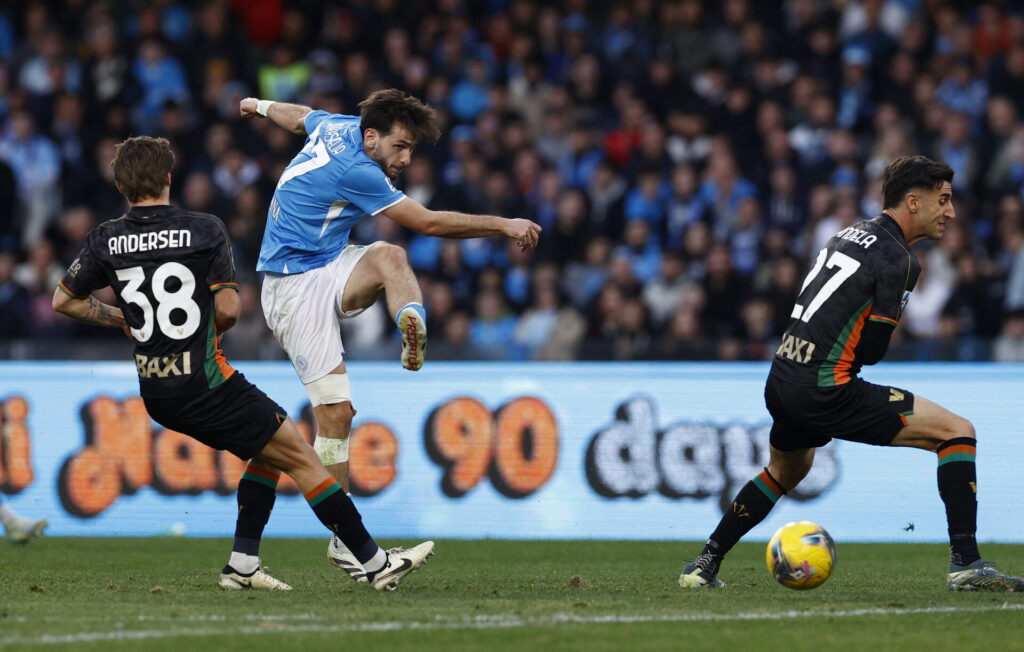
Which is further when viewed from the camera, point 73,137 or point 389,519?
point 73,137

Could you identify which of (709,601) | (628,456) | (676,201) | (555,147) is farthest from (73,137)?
(709,601)

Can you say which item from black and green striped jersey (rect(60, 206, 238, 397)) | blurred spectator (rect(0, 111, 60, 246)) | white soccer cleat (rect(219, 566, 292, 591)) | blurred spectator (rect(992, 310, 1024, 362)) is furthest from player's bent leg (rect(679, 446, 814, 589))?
blurred spectator (rect(0, 111, 60, 246))

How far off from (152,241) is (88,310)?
635mm

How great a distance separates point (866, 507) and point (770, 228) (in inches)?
150

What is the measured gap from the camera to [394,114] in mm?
7270

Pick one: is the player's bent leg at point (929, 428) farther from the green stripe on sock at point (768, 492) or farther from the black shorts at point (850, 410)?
the green stripe on sock at point (768, 492)

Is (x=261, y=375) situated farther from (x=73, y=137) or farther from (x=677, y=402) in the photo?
(x=73, y=137)

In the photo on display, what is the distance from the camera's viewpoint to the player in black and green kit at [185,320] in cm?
655

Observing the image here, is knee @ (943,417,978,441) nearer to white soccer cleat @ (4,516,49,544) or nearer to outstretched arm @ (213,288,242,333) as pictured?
outstretched arm @ (213,288,242,333)

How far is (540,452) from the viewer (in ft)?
36.2

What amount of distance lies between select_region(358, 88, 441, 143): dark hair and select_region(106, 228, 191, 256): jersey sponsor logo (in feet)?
4.15

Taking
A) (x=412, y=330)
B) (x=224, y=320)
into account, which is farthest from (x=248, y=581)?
(x=412, y=330)

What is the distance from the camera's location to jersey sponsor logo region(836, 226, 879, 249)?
269 inches

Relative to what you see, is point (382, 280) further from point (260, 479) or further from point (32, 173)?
point (32, 173)
